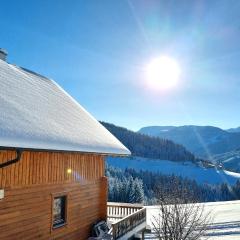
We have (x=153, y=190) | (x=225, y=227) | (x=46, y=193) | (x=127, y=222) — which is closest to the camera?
(x=46, y=193)

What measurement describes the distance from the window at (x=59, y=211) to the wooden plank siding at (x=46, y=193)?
202mm

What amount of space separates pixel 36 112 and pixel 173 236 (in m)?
8.46

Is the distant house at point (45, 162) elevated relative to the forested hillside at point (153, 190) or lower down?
elevated

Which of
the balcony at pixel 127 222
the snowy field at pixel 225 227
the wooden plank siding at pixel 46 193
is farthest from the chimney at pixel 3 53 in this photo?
the snowy field at pixel 225 227

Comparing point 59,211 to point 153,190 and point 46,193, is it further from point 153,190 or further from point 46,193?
point 153,190

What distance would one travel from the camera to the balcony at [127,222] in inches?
613

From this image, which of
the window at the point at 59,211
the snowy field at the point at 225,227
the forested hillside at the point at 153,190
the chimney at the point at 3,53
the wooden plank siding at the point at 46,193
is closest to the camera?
the wooden plank siding at the point at 46,193

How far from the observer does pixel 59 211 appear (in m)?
13.6

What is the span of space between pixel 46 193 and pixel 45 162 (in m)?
1.11

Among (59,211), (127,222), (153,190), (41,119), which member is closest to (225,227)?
(153,190)

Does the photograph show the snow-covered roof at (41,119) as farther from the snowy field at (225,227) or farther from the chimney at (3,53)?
the snowy field at (225,227)

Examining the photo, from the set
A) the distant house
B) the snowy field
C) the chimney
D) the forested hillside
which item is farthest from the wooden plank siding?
the snowy field

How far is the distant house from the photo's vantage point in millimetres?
10062

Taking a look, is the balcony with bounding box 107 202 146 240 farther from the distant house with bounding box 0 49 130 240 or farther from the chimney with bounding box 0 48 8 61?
the chimney with bounding box 0 48 8 61
